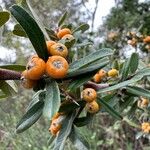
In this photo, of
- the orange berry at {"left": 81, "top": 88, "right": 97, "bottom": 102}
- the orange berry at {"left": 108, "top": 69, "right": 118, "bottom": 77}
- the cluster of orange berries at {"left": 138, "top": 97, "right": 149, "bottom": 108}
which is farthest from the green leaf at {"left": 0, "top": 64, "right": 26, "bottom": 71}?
the cluster of orange berries at {"left": 138, "top": 97, "right": 149, "bottom": 108}

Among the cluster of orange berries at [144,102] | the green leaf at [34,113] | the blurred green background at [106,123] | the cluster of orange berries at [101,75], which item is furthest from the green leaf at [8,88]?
the blurred green background at [106,123]

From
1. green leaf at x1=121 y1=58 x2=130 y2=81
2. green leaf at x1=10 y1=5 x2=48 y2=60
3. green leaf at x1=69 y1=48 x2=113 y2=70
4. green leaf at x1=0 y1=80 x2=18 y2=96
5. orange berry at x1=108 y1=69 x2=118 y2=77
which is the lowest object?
orange berry at x1=108 y1=69 x2=118 y2=77

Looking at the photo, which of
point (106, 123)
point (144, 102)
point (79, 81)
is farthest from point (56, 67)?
point (106, 123)

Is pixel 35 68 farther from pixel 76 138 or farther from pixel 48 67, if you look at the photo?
pixel 76 138

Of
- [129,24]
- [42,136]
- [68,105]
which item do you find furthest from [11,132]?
[68,105]

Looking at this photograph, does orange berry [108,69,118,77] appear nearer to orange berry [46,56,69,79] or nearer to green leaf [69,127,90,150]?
green leaf [69,127,90,150]

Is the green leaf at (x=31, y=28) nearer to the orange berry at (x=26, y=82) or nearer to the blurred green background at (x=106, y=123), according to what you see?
the orange berry at (x=26, y=82)

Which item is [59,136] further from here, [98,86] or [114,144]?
[114,144]
